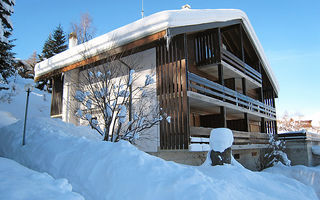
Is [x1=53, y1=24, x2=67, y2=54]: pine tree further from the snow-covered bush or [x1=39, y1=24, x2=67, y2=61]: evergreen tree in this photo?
the snow-covered bush

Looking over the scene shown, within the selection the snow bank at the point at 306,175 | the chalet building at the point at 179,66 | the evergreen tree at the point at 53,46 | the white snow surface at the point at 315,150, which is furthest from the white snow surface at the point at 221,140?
the evergreen tree at the point at 53,46

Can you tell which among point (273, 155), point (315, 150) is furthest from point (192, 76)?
point (315, 150)

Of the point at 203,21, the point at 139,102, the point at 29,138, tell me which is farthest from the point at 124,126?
the point at 203,21

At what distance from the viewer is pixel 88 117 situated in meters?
7.73

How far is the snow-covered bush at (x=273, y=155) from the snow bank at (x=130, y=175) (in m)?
9.55

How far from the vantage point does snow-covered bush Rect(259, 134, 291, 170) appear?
1484 cm

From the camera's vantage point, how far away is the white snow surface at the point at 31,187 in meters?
2.87

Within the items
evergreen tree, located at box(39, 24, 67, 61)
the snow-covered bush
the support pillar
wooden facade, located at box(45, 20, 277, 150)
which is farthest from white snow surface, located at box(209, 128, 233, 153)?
evergreen tree, located at box(39, 24, 67, 61)

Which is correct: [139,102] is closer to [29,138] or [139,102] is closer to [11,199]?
[29,138]

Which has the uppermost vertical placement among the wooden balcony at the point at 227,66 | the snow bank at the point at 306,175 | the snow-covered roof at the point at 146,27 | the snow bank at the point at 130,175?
the snow-covered roof at the point at 146,27

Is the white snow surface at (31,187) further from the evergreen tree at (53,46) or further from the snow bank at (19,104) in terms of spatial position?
the evergreen tree at (53,46)

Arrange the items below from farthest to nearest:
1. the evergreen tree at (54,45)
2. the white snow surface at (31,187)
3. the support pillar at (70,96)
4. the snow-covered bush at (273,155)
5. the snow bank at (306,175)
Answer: the evergreen tree at (54,45) < the snow-covered bush at (273,155) < the support pillar at (70,96) < the snow bank at (306,175) < the white snow surface at (31,187)

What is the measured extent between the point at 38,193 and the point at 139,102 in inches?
305

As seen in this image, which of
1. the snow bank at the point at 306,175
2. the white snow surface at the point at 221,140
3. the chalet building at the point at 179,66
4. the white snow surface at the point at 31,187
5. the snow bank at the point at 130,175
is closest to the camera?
the white snow surface at the point at 31,187
